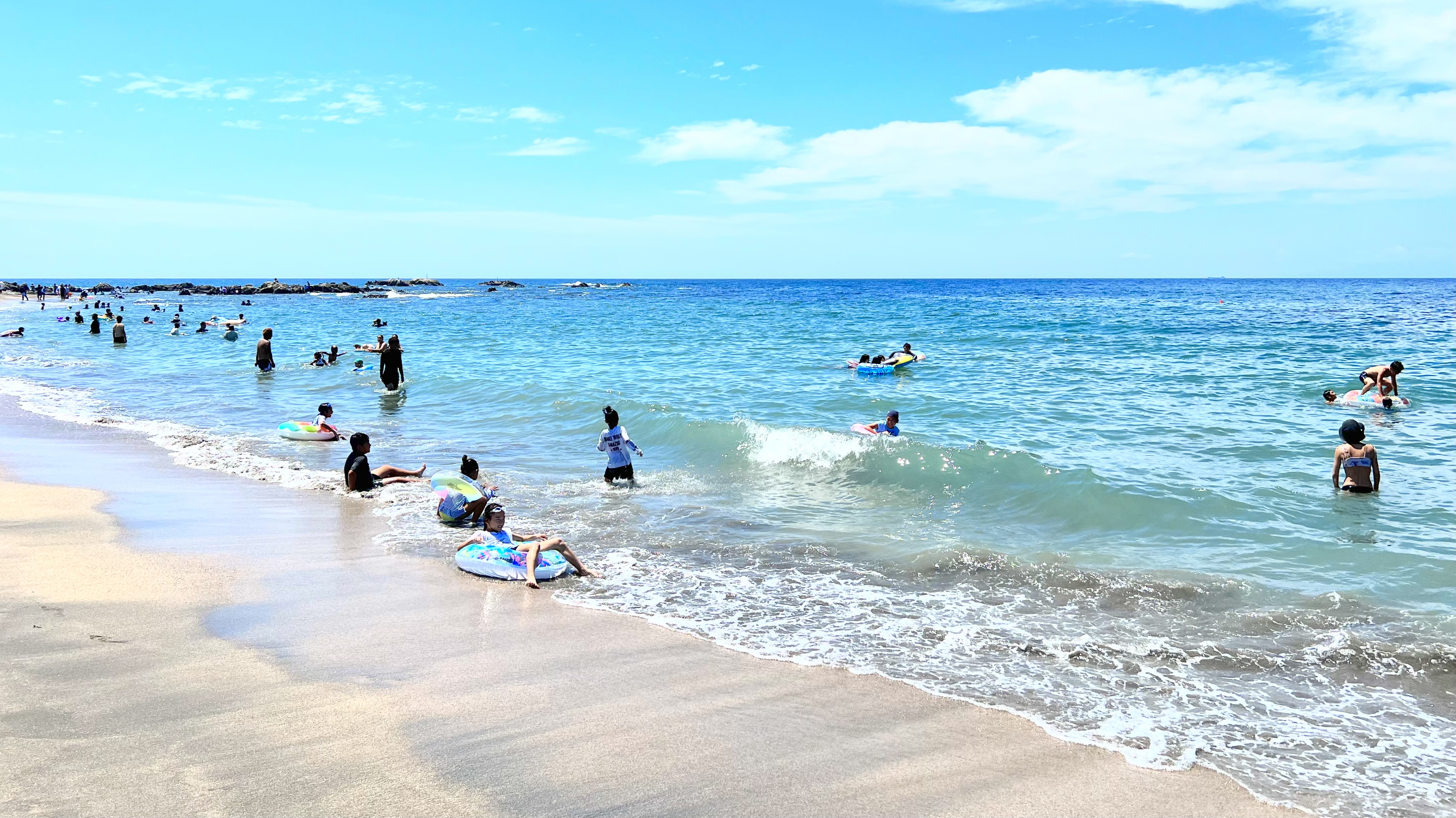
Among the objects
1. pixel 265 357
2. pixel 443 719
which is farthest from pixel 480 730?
pixel 265 357

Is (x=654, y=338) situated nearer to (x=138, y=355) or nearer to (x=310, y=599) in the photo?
(x=138, y=355)

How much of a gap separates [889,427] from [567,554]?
27.6ft

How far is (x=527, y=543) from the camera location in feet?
28.4

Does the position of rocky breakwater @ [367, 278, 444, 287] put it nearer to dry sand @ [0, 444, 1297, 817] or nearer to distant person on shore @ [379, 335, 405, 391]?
distant person on shore @ [379, 335, 405, 391]

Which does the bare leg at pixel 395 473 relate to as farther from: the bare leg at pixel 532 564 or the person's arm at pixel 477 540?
the bare leg at pixel 532 564

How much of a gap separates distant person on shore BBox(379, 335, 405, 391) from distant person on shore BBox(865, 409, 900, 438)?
1270 centimetres

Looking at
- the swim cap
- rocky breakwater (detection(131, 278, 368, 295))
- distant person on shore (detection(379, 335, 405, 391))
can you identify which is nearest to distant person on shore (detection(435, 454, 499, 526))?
the swim cap

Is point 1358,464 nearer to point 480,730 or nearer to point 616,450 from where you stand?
point 616,450

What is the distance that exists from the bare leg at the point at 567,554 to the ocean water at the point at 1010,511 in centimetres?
32

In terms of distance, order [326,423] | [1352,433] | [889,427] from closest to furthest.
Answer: [1352,433], [889,427], [326,423]

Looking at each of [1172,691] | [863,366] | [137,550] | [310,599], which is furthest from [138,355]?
[1172,691]

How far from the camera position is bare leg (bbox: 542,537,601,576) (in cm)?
852

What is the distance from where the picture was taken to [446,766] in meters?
4.77

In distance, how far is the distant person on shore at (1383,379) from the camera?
60.3 ft
